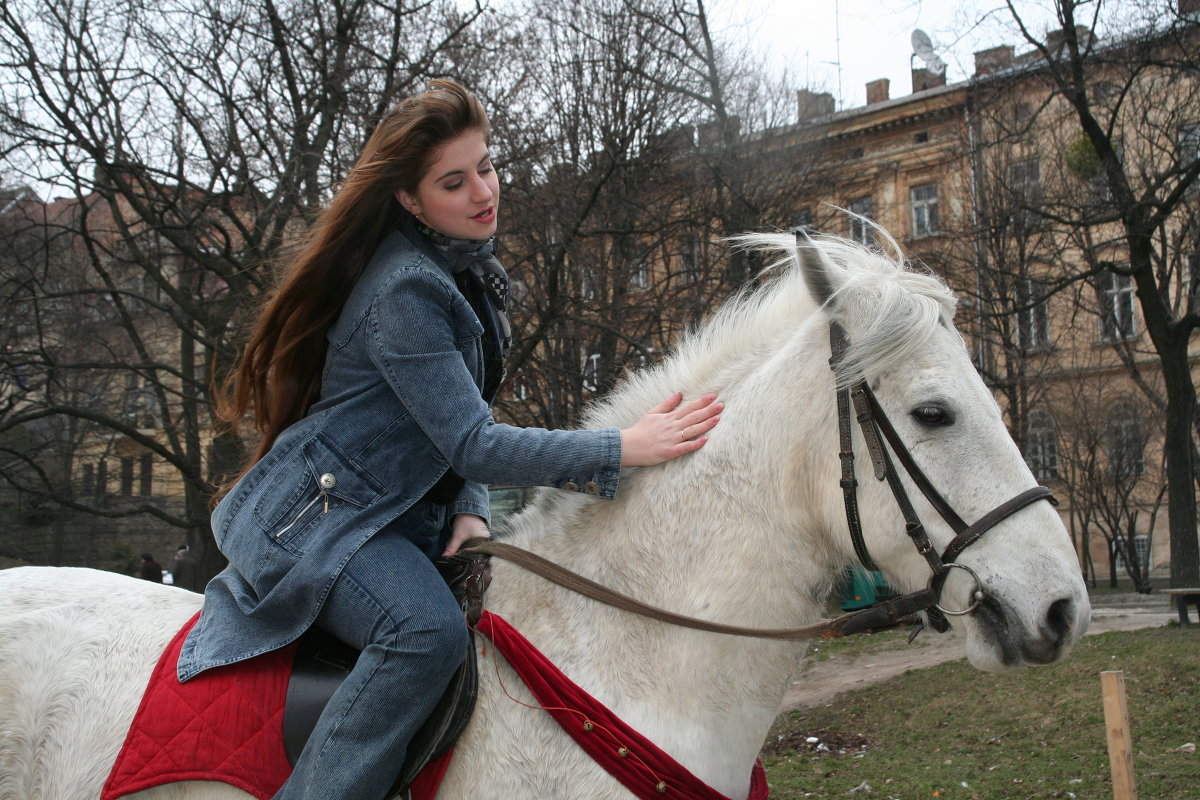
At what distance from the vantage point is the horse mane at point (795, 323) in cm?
248

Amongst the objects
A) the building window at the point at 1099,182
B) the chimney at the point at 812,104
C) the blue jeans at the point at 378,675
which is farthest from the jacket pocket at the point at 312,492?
the chimney at the point at 812,104

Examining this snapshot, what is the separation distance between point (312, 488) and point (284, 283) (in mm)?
610

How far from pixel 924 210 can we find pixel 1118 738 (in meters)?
22.5

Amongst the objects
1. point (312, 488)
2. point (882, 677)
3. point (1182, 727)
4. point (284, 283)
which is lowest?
point (882, 677)

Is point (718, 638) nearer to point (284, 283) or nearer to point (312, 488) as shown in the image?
point (312, 488)

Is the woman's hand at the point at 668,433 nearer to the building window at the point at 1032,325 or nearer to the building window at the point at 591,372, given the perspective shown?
the building window at the point at 591,372

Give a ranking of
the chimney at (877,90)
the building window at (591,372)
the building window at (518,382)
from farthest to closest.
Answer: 1. the chimney at (877,90)
2. the building window at (591,372)
3. the building window at (518,382)

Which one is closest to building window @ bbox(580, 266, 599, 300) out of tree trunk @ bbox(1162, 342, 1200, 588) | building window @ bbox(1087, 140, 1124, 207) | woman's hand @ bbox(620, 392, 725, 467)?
building window @ bbox(1087, 140, 1124, 207)

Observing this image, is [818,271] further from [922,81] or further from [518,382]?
[922,81]

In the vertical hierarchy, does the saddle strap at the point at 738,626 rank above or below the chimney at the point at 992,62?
below

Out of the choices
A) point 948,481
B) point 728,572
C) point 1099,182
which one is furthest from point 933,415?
point 1099,182

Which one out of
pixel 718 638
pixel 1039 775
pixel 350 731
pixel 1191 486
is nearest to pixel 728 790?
pixel 718 638

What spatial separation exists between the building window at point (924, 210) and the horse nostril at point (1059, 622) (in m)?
21.1

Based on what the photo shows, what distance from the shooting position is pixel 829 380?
255 cm
